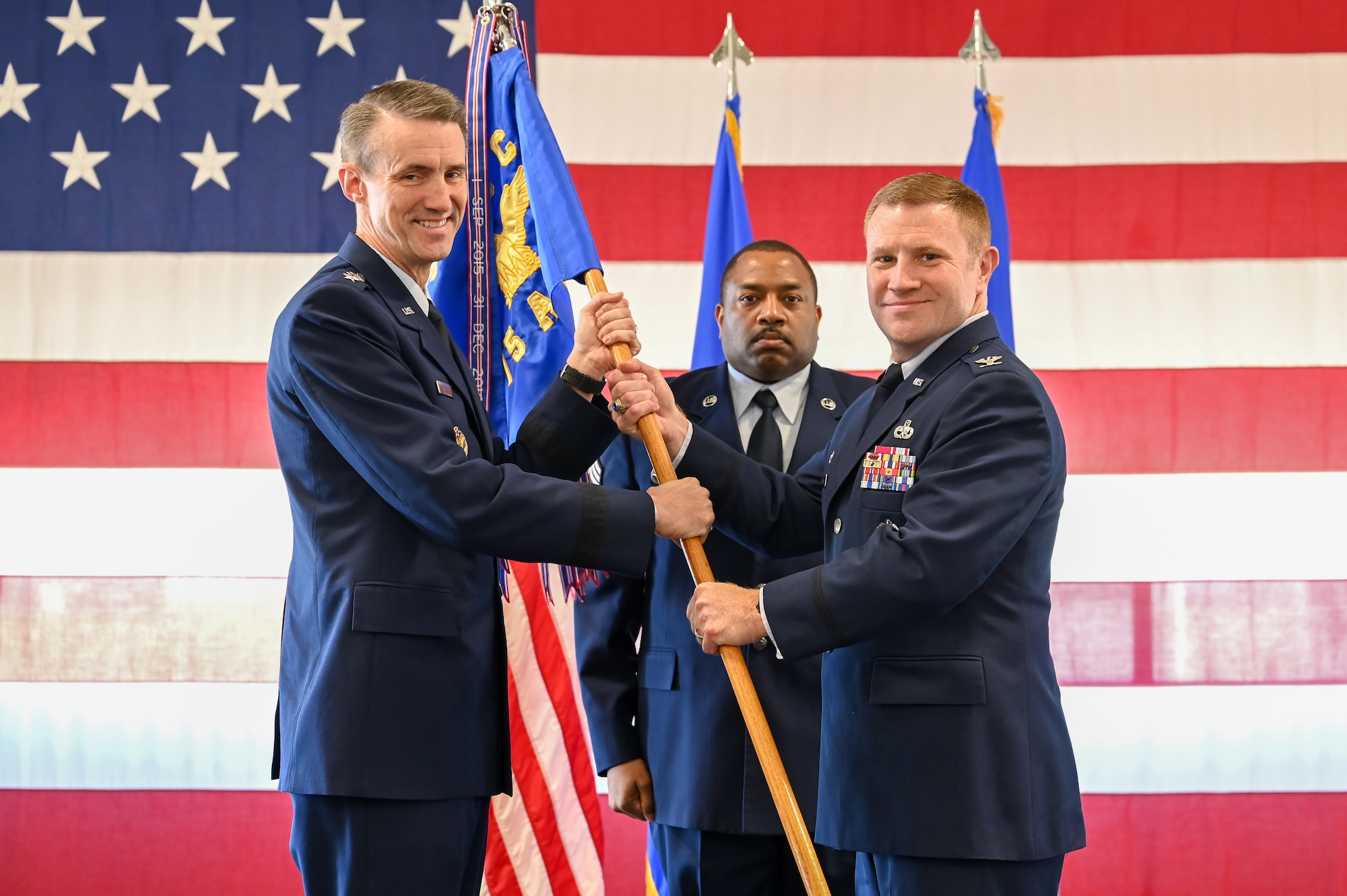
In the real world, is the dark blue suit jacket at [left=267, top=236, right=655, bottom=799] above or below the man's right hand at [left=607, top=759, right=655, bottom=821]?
above

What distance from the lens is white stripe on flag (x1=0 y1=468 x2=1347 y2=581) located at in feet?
12.0

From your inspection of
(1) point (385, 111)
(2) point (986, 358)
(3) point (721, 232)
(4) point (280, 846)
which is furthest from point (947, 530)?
(4) point (280, 846)

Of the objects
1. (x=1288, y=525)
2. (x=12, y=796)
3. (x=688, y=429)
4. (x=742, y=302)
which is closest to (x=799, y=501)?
(x=688, y=429)

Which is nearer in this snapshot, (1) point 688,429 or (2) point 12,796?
(1) point 688,429

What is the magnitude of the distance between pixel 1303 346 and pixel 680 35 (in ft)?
7.79

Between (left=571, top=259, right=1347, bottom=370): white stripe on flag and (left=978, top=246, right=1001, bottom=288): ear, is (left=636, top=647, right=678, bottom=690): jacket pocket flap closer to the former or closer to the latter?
(left=978, top=246, right=1001, bottom=288): ear

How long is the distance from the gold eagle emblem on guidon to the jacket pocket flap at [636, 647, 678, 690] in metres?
0.84

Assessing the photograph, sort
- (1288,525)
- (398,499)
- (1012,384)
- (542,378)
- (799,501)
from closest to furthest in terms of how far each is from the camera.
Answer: (398,499) < (1012,384) < (799,501) < (542,378) < (1288,525)

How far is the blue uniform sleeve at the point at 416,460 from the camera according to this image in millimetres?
1665

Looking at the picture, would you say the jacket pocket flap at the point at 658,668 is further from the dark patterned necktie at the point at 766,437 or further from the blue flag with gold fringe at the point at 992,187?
the blue flag with gold fringe at the point at 992,187

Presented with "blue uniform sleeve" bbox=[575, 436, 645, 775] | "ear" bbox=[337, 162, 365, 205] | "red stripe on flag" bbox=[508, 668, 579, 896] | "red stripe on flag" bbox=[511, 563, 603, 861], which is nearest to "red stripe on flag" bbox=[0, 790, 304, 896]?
"red stripe on flag" bbox=[508, 668, 579, 896]

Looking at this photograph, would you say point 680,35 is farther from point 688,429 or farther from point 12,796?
point 12,796

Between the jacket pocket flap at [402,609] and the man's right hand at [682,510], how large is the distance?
0.45 meters

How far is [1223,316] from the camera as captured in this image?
12.3 feet
